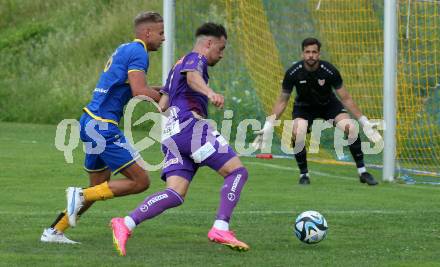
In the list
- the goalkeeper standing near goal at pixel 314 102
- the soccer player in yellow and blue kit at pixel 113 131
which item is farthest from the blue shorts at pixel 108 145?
the goalkeeper standing near goal at pixel 314 102

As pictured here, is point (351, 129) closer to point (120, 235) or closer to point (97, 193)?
point (97, 193)

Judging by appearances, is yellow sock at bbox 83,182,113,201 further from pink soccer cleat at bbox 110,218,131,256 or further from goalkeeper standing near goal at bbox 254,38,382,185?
goalkeeper standing near goal at bbox 254,38,382,185

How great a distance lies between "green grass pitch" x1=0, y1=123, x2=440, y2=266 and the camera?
334 inches

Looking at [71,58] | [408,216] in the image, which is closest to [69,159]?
[408,216]

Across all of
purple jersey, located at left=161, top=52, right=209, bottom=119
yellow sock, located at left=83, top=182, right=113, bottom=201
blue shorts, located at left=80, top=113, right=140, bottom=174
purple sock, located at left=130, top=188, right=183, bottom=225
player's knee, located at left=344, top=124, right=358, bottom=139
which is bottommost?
player's knee, located at left=344, top=124, right=358, bottom=139

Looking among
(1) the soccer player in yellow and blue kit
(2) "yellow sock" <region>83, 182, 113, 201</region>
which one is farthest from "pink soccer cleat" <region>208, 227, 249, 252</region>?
(2) "yellow sock" <region>83, 182, 113, 201</region>

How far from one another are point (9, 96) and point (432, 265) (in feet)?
69.2

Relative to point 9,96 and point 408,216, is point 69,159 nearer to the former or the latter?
point 408,216

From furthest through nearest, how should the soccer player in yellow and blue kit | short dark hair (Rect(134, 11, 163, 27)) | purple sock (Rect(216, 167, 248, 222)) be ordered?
short dark hair (Rect(134, 11, 163, 27)), the soccer player in yellow and blue kit, purple sock (Rect(216, 167, 248, 222))

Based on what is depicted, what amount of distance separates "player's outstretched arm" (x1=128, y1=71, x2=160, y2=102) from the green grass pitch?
1.23 metres

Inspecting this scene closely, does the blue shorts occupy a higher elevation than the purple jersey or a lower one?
lower

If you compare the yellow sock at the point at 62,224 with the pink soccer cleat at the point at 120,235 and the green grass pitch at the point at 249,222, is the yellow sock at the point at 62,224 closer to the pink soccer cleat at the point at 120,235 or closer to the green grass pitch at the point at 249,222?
the green grass pitch at the point at 249,222

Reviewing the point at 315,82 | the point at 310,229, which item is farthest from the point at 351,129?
the point at 310,229

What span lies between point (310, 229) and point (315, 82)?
19.7 ft
